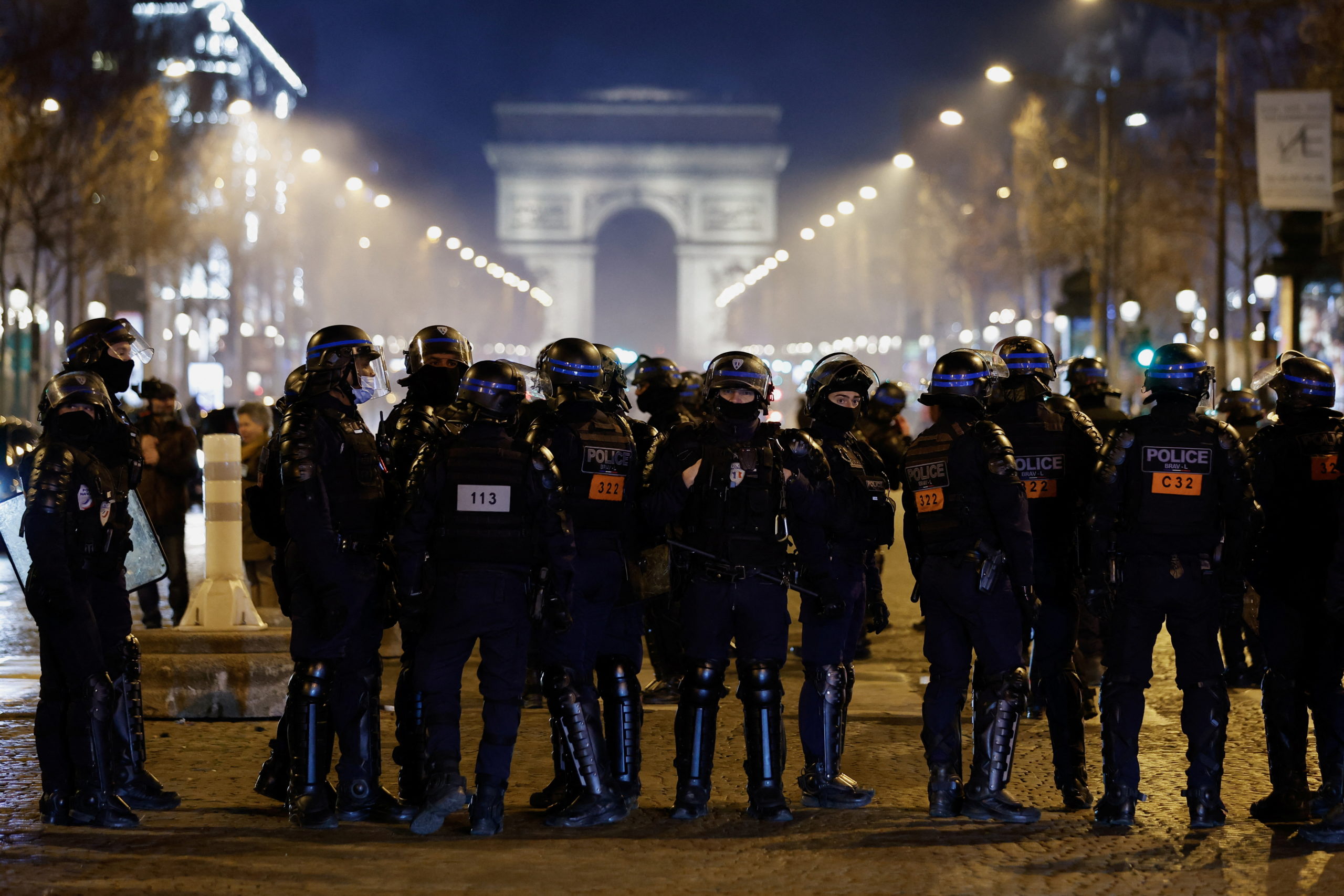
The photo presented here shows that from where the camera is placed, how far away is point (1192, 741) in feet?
20.1

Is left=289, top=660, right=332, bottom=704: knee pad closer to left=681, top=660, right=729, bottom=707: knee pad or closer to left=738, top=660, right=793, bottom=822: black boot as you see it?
left=681, top=660, right=729, bottom=707: knee pad

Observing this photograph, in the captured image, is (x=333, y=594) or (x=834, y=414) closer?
(x=333, y=594)

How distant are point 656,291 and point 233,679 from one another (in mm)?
121531

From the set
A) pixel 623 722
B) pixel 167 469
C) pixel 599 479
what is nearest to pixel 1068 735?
pixel 623 722

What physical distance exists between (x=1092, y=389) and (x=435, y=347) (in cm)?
385

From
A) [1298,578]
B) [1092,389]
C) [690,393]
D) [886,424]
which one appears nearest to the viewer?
[1298,578]

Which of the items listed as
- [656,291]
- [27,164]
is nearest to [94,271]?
[27,164]

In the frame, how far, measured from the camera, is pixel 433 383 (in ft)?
22.5

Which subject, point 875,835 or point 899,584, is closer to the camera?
point 875,835

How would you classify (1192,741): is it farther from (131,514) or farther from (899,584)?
(899,584)

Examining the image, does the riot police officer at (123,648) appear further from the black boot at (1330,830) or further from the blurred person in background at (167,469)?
the blurred person in background at (167,469)

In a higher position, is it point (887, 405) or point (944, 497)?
point (887, 405)

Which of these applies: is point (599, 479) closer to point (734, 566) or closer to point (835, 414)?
point (734, 566)

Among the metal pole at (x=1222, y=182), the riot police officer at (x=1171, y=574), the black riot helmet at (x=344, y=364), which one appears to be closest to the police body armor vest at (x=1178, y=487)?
the riot police officer at (x=1171, y=574)
